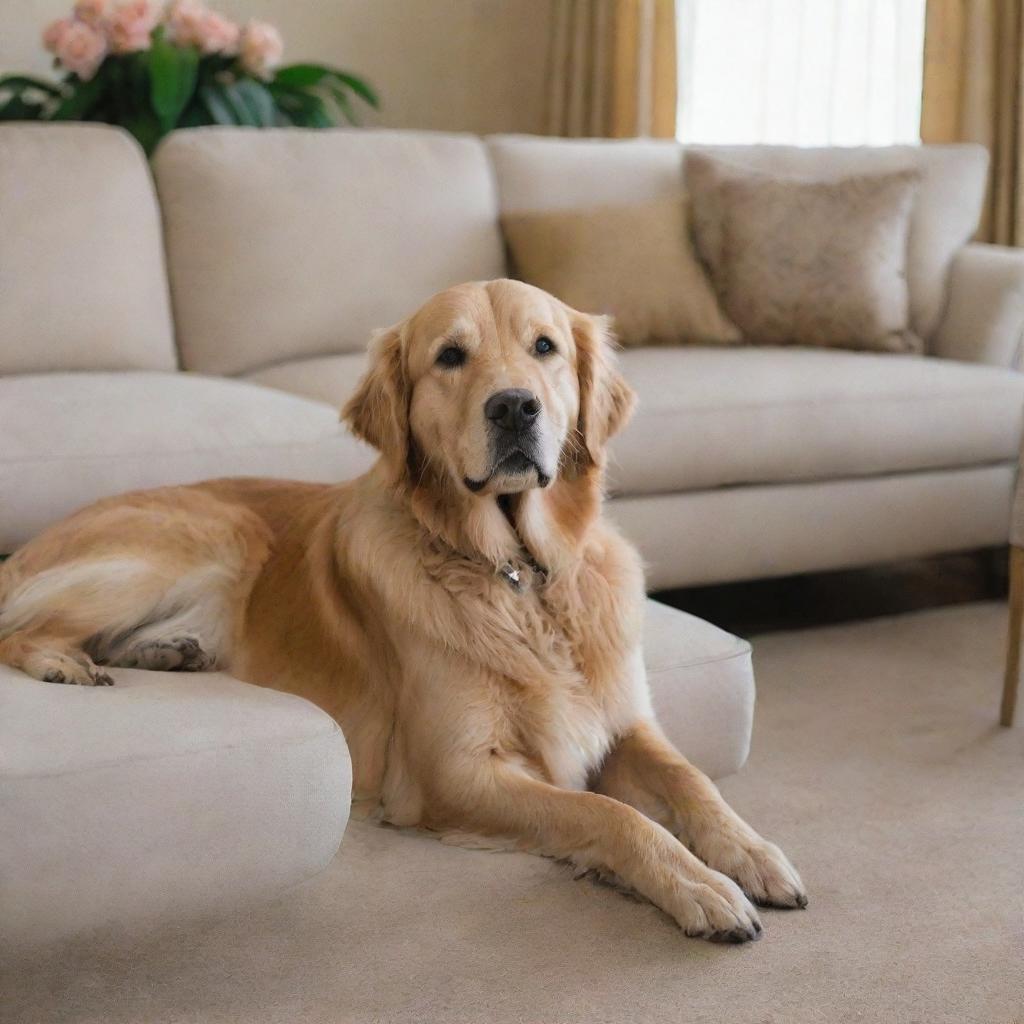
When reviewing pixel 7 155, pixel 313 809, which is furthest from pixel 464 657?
pixel 7 155

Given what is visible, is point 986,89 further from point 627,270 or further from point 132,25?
point 132,25

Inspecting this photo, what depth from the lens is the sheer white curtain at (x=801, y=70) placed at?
4.92 meters

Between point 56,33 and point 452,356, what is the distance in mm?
2963

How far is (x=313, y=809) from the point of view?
1649mm

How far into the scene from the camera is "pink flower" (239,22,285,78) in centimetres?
455

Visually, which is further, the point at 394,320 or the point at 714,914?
the point at 394,320

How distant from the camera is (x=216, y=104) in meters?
4.50

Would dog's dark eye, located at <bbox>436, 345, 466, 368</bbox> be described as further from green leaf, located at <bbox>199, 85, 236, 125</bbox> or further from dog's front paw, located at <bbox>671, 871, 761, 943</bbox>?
green leaf, located at <bbox>199, 85, 236, 125</bbox>

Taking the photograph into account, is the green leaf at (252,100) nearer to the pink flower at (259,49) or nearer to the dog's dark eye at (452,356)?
the pink flower at (259,49)

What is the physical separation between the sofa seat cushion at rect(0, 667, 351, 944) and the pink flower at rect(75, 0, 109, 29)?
317 cm

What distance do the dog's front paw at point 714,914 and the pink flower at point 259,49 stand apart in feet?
11.8

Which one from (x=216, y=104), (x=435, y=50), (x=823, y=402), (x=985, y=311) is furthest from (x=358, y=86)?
(x=823, y=402)

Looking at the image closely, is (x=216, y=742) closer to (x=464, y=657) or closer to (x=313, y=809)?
(x=313, y=809)

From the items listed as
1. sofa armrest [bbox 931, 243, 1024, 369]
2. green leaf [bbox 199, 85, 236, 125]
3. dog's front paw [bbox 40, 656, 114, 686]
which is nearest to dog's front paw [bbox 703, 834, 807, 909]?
dog's front paw [bbox 40, 656, 114, 686]
